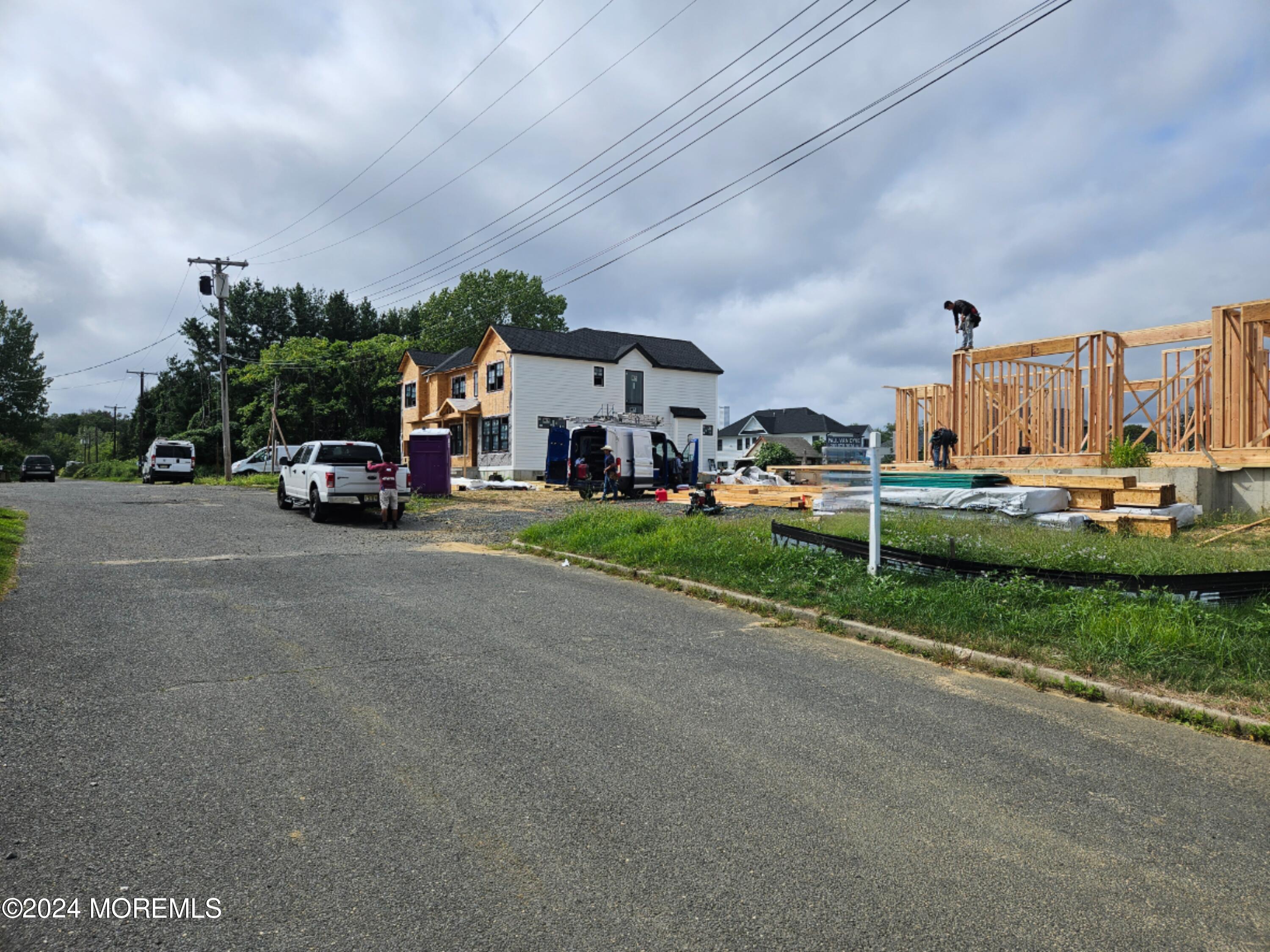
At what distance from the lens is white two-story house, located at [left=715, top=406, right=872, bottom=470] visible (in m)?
87.6

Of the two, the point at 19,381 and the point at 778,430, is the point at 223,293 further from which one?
the point at 778,430

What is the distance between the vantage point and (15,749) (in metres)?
4.30

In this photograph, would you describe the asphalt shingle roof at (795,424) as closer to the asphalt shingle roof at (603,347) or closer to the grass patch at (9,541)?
the asphalt shingle roof at (603,347)

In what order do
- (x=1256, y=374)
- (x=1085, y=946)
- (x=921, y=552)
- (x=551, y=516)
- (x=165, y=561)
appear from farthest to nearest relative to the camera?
(x=551, y=516) < (x=1256, y=374) < (x=165, y=561) < (x=921, y=552) < (x=1085, y=946)

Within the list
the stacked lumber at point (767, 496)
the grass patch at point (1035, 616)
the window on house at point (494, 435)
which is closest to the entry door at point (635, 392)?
the window on house at point (494, 435)

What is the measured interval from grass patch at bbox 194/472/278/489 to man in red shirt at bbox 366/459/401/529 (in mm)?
15493

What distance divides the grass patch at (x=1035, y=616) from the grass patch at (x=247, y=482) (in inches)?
1019

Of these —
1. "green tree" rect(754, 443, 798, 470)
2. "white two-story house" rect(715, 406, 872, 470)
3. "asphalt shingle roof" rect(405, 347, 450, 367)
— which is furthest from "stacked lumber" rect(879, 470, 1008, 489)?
"white two-story house" rect(715, 406, 872, 470)

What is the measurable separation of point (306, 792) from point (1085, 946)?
10.9ft

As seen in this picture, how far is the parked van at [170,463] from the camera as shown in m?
35.9

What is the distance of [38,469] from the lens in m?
46.4

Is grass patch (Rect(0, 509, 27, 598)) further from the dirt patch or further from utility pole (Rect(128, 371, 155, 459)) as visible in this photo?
utility pole (Rect(128, 371, 155, 459))

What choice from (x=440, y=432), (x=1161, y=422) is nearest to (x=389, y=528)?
(x=440, y=432)

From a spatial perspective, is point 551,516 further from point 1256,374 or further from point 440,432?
point 1256,374
